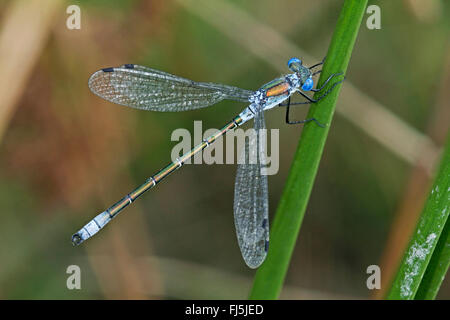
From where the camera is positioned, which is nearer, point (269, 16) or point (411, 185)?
point (411, 185)

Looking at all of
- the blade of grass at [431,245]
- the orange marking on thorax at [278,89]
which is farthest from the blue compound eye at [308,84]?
the blade of grass at [431,245]

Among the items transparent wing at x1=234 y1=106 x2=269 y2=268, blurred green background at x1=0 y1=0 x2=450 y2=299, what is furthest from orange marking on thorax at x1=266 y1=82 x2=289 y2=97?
blurred green background at x1=0 y1=0 x2=450 y2=299

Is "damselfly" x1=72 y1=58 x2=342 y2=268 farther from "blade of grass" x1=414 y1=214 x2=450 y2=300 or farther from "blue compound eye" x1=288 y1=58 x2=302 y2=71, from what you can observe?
"blade of grass" x1=414 y1=214 x2=450 y2=300

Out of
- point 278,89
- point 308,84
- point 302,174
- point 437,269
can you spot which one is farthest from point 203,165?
point 437,269

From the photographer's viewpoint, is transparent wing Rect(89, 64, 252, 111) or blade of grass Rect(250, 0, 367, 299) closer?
blade of grass Rect(250, 0, 367, 299)

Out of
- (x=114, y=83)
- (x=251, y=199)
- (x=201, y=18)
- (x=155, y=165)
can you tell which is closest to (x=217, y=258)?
(x=155, y=165)

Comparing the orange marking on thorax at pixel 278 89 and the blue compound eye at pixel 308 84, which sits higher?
the orange marking on thorax at pixel 278 89

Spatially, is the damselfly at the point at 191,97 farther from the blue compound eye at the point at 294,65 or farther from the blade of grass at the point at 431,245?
the blade of grass at the point at 431,245

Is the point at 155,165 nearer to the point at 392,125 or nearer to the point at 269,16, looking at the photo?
the point at 269,16
